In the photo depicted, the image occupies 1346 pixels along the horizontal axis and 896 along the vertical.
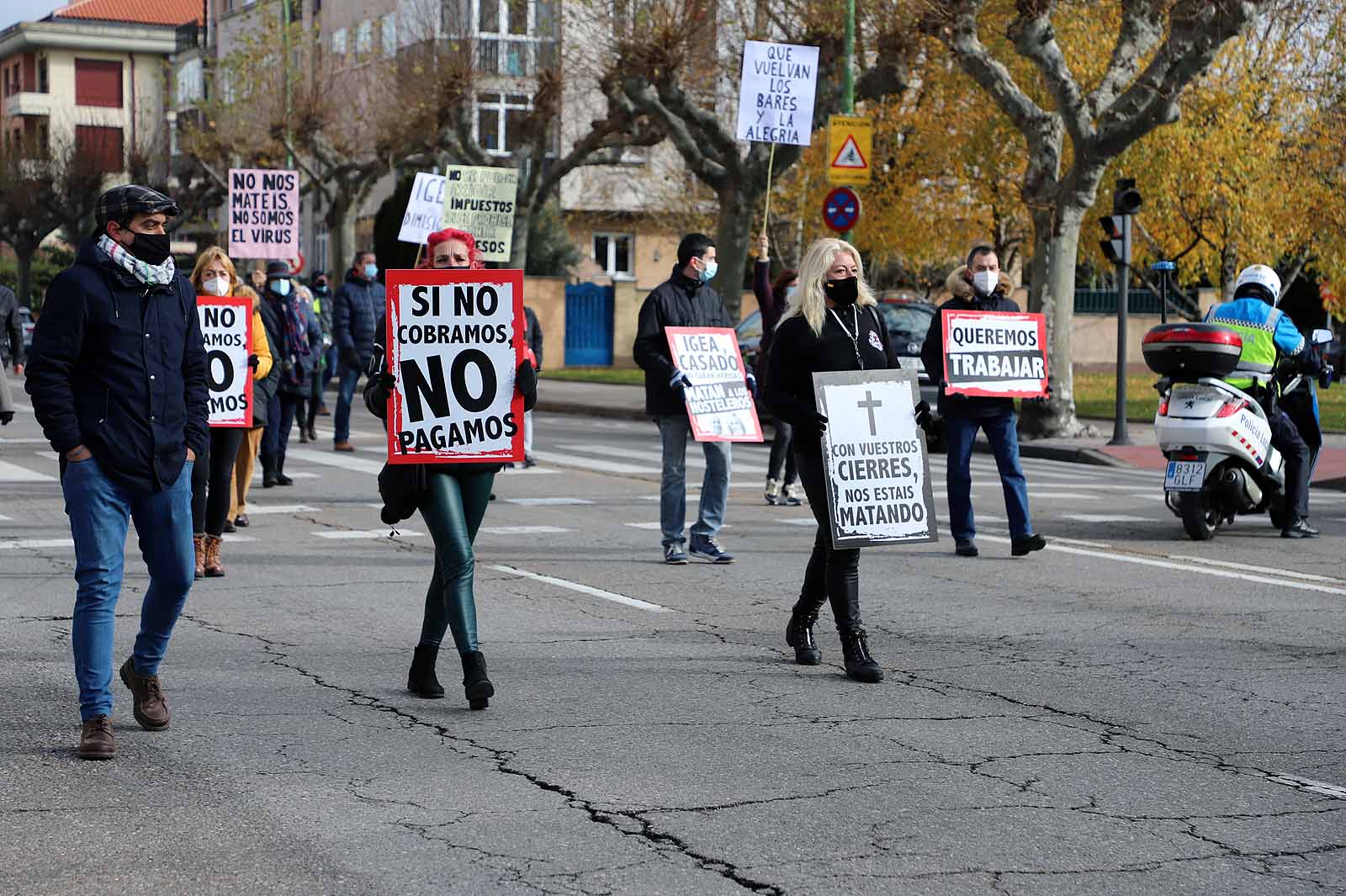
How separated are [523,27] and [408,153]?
27.6 feet

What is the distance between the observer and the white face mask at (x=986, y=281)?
1189 cm

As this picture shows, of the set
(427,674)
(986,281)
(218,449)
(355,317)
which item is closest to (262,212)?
(355,317)

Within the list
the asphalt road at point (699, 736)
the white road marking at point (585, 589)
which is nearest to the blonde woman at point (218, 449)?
the asphalt road at point (699, 736)

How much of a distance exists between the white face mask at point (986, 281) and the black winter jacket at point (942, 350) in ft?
0.12

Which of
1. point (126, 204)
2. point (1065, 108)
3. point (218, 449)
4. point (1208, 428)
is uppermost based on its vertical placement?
point (1065, 108)

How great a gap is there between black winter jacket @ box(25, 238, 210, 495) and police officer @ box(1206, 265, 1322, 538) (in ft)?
26.6

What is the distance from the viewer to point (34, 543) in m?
12.0

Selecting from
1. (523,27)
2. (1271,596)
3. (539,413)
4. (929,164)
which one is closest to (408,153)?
(523,27)

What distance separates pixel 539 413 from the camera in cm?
2912

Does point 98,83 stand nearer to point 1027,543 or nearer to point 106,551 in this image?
point 1027,543

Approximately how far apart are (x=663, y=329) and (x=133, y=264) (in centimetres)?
527

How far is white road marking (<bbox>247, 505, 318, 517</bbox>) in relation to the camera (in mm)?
13758

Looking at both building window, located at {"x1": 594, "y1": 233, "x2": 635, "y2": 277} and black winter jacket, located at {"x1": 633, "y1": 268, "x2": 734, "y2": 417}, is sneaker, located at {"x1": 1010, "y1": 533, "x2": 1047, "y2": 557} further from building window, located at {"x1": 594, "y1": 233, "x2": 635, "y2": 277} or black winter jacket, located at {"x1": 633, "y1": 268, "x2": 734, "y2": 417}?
building window, located at {"x1": 594, "y1": 233, "x2": 635, "y2": 277}

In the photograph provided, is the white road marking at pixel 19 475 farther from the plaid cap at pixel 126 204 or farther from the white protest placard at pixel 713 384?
the plaid cap at pixel 126 204
